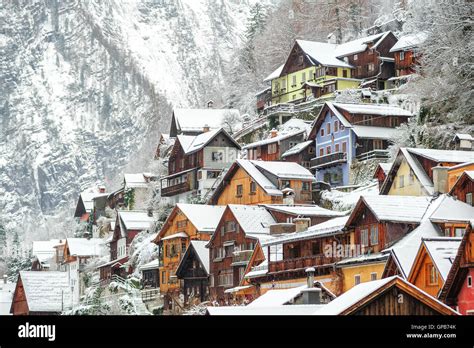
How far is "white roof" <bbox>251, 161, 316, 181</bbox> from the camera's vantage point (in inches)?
3201

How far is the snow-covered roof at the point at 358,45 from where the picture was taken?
105 meters

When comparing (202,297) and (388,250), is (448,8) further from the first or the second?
(388,250)

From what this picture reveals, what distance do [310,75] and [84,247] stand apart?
27636 millimetres

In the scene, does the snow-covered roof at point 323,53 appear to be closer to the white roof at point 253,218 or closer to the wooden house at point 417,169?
the white roof at point 253,218

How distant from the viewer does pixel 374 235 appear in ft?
168

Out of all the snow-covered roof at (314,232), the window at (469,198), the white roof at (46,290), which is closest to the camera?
the window at (469,198)

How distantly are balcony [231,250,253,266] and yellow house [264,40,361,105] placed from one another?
37.7 m

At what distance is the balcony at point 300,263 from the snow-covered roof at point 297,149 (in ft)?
102

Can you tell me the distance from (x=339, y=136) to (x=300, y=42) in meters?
27.5

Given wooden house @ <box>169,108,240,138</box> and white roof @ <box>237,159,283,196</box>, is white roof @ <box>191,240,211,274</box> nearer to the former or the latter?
white roof @ <box>237,159,283,196</box>

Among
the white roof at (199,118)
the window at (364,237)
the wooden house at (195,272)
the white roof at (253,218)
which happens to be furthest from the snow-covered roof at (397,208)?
the white roof at (199,118)

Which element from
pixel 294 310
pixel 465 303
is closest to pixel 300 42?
pixel 465 303
